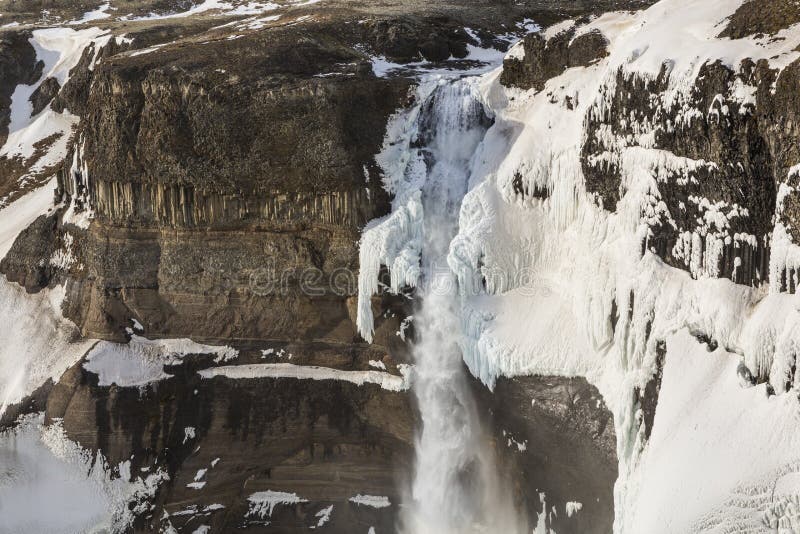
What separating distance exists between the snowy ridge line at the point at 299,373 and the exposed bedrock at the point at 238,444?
0.60 ft

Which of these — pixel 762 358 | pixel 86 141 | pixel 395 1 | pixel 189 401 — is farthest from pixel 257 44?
pixel 762 358

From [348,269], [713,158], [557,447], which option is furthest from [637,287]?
[348,269]

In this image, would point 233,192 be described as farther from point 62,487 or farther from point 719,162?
point 719,162

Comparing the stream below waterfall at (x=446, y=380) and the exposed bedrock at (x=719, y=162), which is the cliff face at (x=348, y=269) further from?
the stream below waterfall at (x=446, y=380)

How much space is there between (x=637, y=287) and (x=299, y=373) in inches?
435

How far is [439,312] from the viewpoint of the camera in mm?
20812

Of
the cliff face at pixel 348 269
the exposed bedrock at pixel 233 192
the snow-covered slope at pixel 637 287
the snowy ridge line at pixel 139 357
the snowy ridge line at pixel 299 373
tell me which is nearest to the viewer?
the snow-covered slope at pixel 637 287

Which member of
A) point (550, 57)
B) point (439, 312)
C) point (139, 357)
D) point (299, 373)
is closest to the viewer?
point (439, 312)

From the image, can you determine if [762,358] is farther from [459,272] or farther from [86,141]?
[86,141]

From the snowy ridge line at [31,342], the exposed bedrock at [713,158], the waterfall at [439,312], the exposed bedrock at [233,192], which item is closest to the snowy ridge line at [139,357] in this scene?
the exposed bedrock at [233,192]

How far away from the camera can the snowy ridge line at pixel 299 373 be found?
22.1 metres

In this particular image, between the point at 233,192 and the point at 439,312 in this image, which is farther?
the point at 233,192

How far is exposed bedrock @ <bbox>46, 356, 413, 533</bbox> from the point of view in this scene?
74.3 feet

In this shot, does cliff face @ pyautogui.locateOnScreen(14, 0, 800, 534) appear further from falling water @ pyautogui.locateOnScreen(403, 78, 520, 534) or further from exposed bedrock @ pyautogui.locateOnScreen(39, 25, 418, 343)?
falling water @ pyautogui.locateOnScreen(403, 78, 520, 534)
